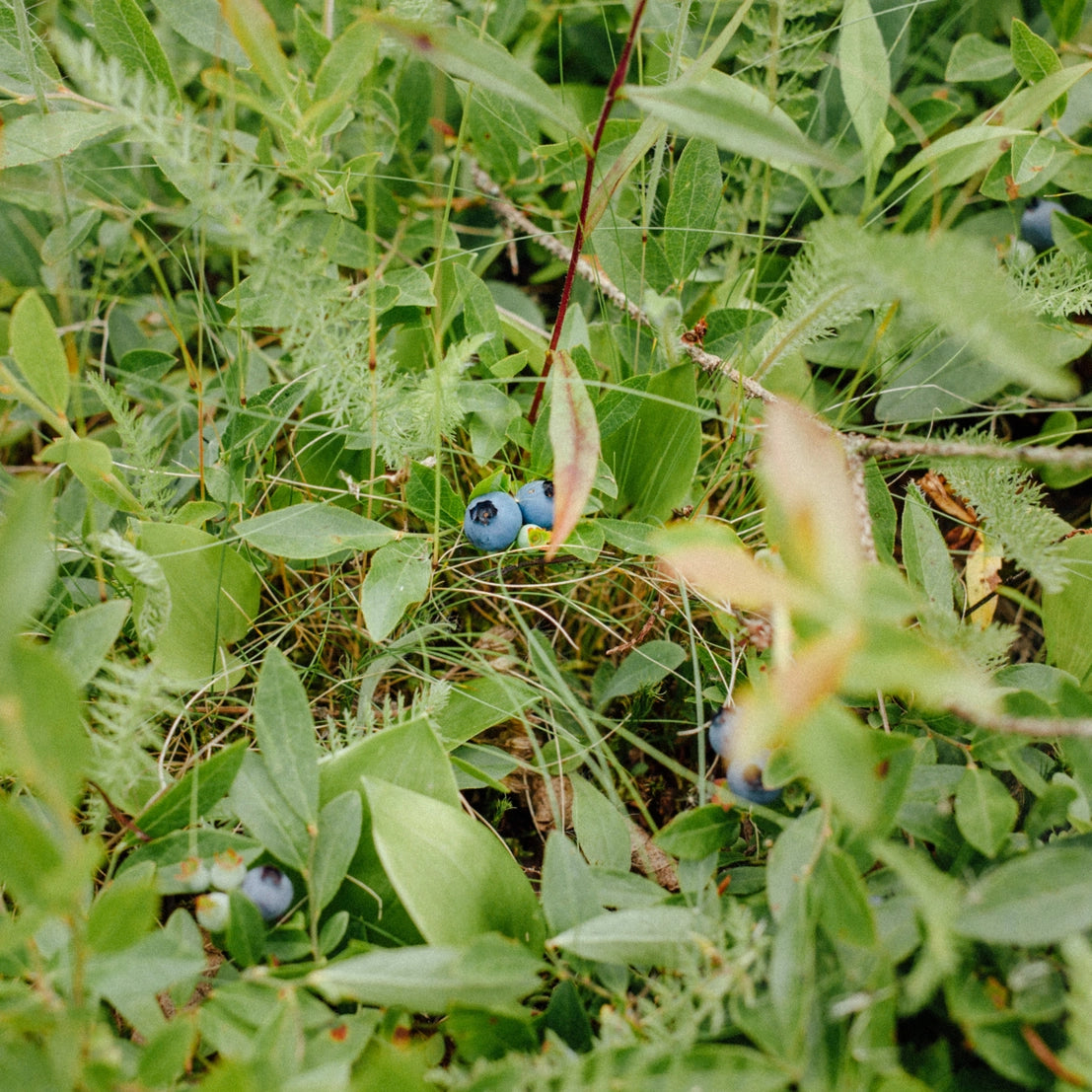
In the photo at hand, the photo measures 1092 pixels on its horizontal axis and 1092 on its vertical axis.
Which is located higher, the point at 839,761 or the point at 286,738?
the point at 839,761

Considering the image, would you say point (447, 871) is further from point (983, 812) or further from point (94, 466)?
point (94, 466)

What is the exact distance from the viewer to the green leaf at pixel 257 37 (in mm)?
735

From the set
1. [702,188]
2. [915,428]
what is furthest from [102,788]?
[915,428]

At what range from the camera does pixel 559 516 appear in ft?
2.70

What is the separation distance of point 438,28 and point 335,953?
0.84 meters

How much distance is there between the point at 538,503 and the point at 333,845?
0.42 metres

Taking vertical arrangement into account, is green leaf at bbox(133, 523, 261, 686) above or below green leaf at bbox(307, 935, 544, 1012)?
above

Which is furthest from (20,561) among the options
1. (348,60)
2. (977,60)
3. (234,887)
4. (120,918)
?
(977,60)

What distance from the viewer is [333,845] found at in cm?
79

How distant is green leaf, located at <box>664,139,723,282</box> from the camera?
1111 mm

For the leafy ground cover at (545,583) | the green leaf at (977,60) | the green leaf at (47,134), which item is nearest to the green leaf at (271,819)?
the leafy ground cover at (545,583)

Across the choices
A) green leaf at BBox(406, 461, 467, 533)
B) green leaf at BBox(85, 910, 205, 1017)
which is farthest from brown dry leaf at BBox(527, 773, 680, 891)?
green leaf at BBox(85, 910, 205, 1017)

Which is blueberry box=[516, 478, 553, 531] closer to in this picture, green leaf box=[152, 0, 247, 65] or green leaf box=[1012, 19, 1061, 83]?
green leaf box=[152, 0, 247, 65]

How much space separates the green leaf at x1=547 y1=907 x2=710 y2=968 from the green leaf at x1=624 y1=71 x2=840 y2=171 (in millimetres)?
629
